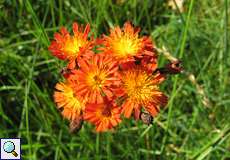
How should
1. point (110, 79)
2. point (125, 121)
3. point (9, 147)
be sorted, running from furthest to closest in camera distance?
point (125, 121), point (9, 147), point (110, 79)

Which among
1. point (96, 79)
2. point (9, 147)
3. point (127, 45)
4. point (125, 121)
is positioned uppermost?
point (127, 45)

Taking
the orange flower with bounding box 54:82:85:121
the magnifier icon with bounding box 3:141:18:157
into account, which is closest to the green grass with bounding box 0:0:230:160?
the magnifier icon with bounding box 3:141:18:157

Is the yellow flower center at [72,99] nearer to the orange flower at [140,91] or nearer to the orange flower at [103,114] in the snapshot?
the orange flower at [103,114]

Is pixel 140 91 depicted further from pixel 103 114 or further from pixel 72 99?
pixel 72 99

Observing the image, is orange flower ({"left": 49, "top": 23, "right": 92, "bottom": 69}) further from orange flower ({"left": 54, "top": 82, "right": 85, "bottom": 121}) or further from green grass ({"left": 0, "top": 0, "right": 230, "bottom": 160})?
green grass ({"left": 0, "top": 0, "right": 230, "bottom": 160})

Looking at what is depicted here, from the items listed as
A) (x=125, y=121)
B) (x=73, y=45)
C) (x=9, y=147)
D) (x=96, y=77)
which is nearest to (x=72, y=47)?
(x=73, y=45)

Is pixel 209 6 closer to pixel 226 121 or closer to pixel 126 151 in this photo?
pixel 226 121
